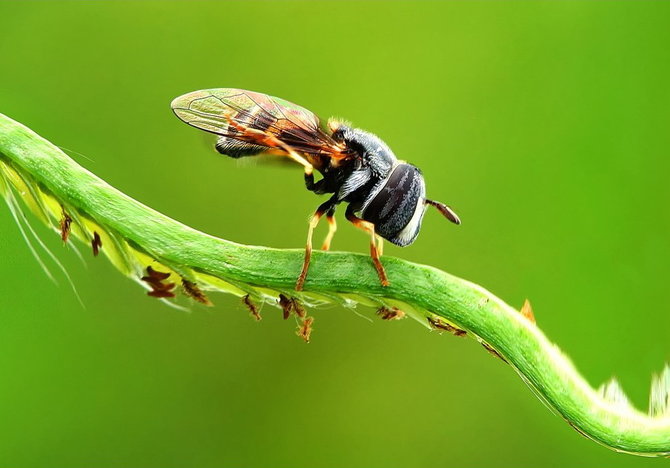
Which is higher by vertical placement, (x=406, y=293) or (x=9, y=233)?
(x=406, y=293)

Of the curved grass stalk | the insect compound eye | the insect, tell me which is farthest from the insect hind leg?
the curved grass stalk

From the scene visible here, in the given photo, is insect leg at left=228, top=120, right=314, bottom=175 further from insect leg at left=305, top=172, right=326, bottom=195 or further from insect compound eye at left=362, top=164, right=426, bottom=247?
insect compound eye at left=362, top=164, right=426, bottom=247

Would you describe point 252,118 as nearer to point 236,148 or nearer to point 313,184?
point 236,148

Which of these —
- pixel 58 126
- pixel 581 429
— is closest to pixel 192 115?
pixel 581 429

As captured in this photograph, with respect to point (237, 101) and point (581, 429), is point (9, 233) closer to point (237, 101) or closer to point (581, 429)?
point (237, 101)

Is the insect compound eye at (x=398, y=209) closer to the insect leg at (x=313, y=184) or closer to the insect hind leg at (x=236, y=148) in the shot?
the insect leg at (x=313, y=184)

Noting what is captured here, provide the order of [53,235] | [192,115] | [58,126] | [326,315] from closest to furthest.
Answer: [53,235] → [192,115] → [58,126] → [326,315]

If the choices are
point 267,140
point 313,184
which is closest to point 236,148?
point 267,140
